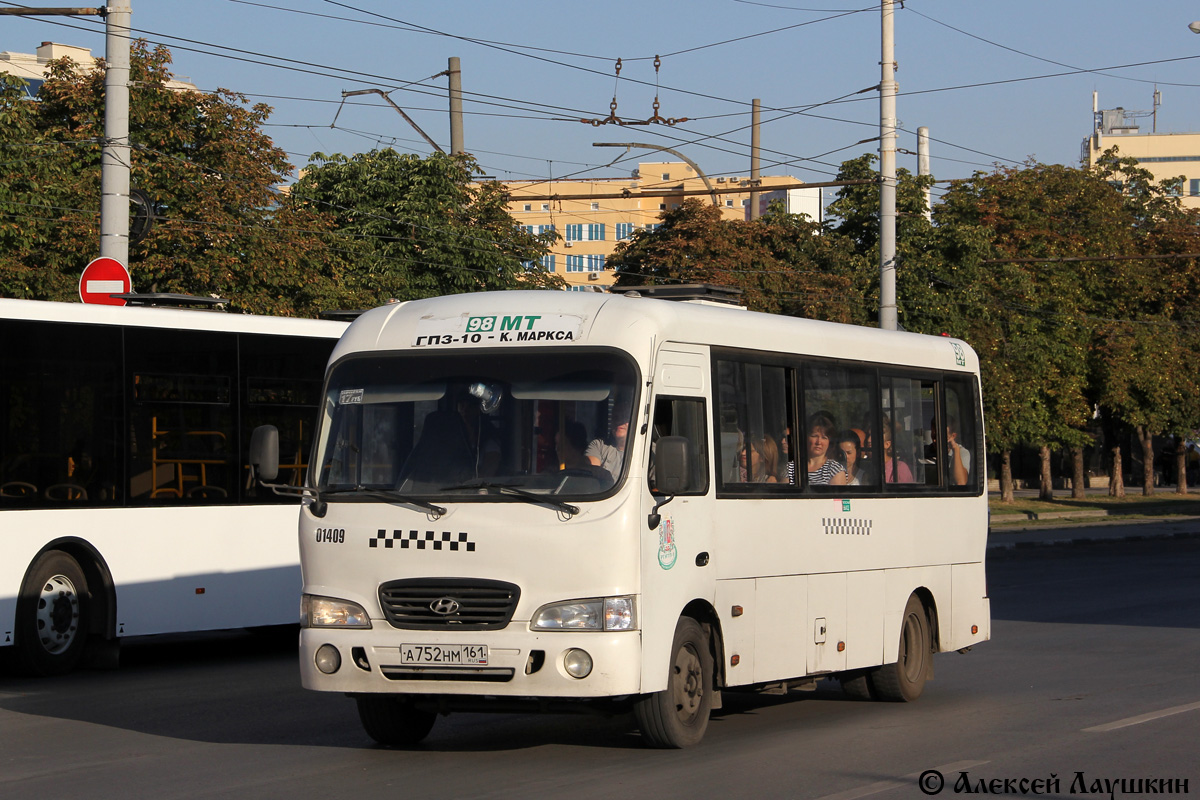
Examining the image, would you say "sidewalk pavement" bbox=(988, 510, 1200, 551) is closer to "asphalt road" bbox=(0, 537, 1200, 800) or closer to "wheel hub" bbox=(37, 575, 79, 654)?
"asphalt road" bbox=(0, 537, 1200, 800)

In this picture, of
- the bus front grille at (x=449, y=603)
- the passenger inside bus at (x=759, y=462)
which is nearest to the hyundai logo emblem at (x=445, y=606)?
the bus front grille at (x=449, y=603)

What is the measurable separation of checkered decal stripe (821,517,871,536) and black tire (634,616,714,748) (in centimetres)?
175

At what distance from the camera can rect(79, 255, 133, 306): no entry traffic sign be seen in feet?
56.1

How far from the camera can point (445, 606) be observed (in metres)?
8.93

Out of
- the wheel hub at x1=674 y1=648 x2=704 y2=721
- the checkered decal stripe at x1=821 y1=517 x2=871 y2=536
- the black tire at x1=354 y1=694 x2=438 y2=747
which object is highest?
the checkered decal stripe at x1=821 y1=517 x2=871 y2=536

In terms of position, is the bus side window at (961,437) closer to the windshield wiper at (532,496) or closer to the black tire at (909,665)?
the black tire at (909,665)

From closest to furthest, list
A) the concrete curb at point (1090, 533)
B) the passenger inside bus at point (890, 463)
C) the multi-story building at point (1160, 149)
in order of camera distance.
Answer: the passenger inside bus at point (890, 463) → the concrete curb at point (1090, 533) → the multi-story building at point (1160, 149)

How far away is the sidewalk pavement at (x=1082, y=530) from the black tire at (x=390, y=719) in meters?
24.6

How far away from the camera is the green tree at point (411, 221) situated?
1479 inches

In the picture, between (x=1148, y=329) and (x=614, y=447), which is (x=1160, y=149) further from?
(x=614, y=447)

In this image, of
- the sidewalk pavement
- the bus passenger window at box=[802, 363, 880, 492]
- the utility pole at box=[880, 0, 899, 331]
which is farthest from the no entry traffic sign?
the sidewalk pavement

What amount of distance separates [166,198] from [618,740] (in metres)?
20.6

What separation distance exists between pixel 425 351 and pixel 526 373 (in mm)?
672

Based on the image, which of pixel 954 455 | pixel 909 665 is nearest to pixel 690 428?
pixel 909 665
